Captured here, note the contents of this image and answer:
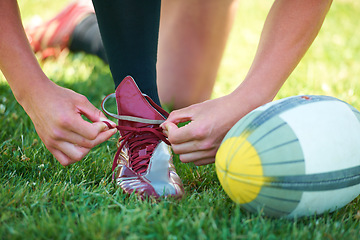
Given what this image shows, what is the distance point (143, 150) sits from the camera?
1492 mm

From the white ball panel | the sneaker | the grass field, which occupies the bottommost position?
the grass field

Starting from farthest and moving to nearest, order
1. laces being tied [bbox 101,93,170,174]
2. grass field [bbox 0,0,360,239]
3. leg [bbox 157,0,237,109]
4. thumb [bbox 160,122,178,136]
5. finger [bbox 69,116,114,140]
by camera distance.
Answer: leg [bbox 157,0,237,109] < laces being tied [bbox 101,93,170,174] < thumb [bbox 160,122,178,136] < finger [bbox 69,116,114,140] < grass field [bbox 0,0,360,239]

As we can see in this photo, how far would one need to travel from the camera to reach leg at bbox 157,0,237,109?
2.32 m

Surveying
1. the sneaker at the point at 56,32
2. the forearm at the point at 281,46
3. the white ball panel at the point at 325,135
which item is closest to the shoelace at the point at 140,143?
the forearm at the point at 281,46

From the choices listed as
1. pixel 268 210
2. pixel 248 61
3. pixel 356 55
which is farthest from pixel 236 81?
pixel 268 210

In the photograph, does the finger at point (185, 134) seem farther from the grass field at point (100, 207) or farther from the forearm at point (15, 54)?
the forearm at point (15, 54)

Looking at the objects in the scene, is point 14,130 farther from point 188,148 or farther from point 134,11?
point 188,148

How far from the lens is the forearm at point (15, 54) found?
4.13 ft

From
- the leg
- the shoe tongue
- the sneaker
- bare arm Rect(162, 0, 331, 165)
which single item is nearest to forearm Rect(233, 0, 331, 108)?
bare arm Rect(162, 0, 331, 165)

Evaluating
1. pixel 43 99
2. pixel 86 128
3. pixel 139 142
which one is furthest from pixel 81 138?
pixel 139 142

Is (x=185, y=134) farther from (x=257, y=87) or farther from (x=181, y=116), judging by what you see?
(x=257, y=87)

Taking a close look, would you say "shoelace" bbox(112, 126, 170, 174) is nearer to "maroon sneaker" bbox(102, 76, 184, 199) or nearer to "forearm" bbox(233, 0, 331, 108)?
"maroon sneaker" bbox(102, 76, 184, 199)

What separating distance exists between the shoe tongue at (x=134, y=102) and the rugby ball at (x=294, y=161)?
39cm

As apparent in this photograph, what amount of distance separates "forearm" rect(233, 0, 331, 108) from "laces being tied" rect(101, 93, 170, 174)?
0.34m
